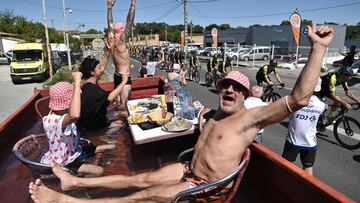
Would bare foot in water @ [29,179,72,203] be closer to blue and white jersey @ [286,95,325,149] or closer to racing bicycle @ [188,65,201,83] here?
blue and white jersey @ [286,95,325,149]

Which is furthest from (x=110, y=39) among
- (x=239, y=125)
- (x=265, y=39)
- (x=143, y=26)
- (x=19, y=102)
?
(x=143, y=26)

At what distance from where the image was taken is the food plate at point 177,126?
11.1 ft

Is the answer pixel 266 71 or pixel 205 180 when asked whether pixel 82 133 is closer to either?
pixel 205 180

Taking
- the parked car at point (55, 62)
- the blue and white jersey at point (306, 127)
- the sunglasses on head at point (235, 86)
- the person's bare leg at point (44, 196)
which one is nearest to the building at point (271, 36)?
the parked car at point (55, 62)

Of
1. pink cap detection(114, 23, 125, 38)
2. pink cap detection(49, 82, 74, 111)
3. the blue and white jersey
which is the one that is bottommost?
the blue and white jersey

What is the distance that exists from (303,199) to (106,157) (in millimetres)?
2717

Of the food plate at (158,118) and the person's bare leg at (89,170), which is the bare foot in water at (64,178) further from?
the food plate at (158,118)

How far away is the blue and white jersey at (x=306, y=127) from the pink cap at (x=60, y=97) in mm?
2921

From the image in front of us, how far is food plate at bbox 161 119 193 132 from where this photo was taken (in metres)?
3.37

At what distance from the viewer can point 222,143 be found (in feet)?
8.41

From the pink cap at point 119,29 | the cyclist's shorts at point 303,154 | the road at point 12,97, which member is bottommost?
the road at point 12,97

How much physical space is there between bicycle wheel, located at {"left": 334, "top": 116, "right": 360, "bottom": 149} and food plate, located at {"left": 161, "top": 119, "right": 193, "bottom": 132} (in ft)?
13.2

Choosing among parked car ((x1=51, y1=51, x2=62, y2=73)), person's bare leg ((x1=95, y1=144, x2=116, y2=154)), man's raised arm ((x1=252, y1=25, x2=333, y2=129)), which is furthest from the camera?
parked car ((x1=51, y1=51, x2=62, y2=73))

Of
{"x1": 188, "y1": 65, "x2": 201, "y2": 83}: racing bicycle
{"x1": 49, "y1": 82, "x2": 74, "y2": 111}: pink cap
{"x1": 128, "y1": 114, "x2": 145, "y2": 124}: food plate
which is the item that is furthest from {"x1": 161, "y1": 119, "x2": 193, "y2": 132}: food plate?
{"x1": 188, "y1": 65, "x2": 201, "y2": 83}: racing bicycle
